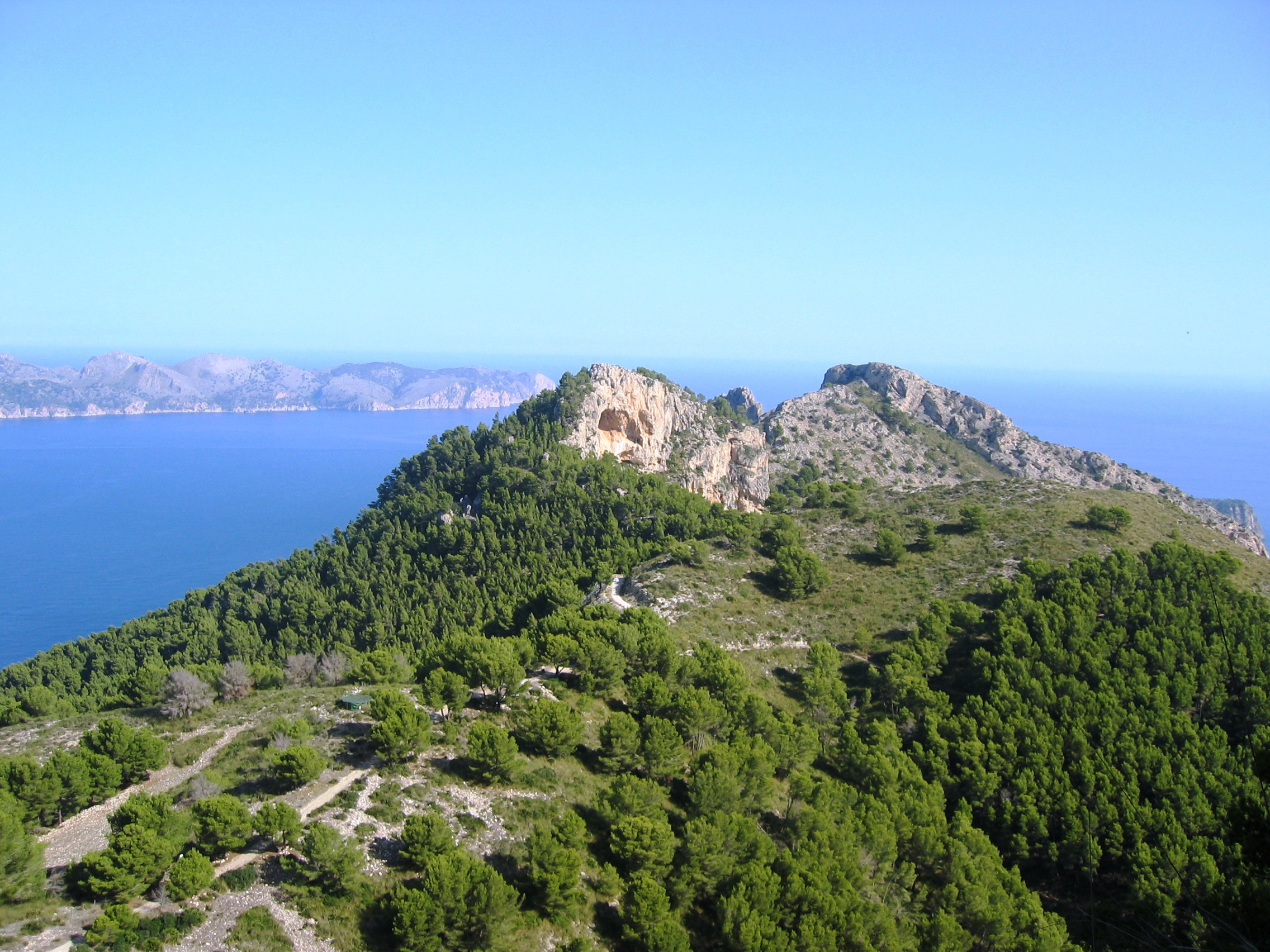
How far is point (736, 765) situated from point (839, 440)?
88.9m

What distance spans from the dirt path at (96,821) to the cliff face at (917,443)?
85.2 metres

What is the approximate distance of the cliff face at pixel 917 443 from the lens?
10906cm

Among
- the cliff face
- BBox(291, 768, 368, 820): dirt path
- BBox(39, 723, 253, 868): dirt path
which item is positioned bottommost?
BBox(39, 723, 253, 868): dirt path

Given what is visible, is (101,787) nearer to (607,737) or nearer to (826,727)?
(607,737)

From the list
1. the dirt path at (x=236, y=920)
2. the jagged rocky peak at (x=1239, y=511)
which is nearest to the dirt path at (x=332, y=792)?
the dirt path at (x=236, y=920)

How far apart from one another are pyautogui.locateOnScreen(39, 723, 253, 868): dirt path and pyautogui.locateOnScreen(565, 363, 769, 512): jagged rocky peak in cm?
5766

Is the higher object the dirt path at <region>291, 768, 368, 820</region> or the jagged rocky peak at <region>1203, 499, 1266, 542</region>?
the dirt path at <region>291, 768, 368, 820</region>

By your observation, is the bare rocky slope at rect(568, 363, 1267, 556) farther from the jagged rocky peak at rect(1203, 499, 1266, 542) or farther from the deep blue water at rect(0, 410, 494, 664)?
the deep blue water at rect(0, 410, 494, 664)

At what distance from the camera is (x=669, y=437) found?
97250 mm

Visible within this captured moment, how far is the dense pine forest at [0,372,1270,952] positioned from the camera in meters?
23.0

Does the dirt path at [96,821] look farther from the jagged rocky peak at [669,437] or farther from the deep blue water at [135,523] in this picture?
the deep blue water at [135,523]

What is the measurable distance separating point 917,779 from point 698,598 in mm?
19051

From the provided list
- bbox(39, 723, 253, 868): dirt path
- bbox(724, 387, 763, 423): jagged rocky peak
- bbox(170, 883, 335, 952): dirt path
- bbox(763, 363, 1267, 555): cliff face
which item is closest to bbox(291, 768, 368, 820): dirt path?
bbox(170, 883, 335, 952): dirt path

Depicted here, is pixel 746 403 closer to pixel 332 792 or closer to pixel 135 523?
pixel 135 523
